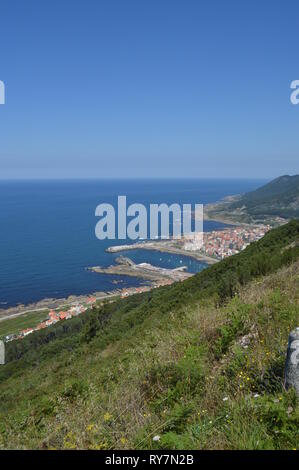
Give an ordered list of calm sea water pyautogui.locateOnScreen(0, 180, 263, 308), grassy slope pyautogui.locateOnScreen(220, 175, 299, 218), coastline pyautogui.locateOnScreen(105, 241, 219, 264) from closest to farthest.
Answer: calm sea water pyautogui.locateOnScreen(0, 180, 263, 308)
coastline pyautogui.locateOnScreen(105, 241, 219, 264)
grassy slope pyautogui.locateOnScreen(220, 175, 299, 218)

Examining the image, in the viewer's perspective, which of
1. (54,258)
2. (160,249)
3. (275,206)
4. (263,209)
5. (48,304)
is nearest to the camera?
(48,304)

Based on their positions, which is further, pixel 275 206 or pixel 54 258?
pixel 275 206

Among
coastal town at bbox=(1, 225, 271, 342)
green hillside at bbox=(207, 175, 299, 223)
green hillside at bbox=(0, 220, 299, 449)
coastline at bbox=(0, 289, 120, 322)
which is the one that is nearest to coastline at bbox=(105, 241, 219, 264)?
coastal town at bbox=(1, 225, 271, 342)

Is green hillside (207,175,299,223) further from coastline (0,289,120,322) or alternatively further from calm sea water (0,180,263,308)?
coastline (0,289,120,322)

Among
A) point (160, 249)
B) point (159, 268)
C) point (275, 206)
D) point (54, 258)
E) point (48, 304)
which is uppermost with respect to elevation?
point (275, 206)

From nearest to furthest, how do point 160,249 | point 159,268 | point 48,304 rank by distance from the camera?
point 48,304 → point 159,268 → point 160,249

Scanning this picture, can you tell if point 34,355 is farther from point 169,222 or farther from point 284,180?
point 284,180

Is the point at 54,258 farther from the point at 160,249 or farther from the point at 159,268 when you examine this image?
the point at 160,249

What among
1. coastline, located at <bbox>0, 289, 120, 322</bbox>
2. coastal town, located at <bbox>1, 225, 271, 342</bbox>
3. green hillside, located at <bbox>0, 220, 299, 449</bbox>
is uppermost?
green hillside, located at <bbox>0, 220, 299, 449</bbox>

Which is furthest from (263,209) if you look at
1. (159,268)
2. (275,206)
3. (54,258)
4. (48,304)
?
(48,304)
